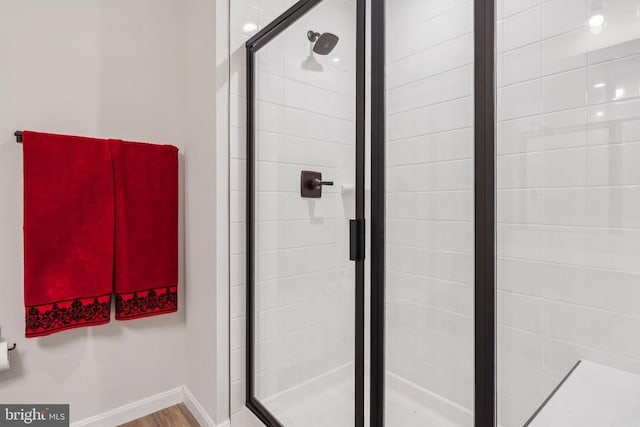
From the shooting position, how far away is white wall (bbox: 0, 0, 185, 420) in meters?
1.32

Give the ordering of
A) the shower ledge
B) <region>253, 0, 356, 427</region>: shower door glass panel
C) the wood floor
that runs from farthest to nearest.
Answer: the wood floor → <region>253, 0, 356, 427</region>: shower door glass panel → the shower ledge

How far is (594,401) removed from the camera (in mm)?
867

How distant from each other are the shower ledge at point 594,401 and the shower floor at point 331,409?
0.33 m

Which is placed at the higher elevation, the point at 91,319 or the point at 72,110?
the point at 72,110

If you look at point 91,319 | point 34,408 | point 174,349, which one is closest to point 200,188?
point 91,319

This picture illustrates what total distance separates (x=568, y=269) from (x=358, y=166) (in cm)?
68

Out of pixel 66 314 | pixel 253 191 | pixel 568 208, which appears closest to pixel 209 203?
pixel 253 191

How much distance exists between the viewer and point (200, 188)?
5.05ft

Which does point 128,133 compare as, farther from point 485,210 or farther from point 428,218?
point 485,210

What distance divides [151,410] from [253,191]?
1171mm

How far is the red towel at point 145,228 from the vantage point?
1.50 meters

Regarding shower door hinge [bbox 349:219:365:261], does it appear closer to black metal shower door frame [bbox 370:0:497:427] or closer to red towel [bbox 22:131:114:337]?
black metal shower door frame [bbox 370:0:497:427]

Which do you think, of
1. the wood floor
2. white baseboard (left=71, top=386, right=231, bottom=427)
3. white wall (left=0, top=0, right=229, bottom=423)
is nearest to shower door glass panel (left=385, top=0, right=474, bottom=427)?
white wall (left=0, top=0, right=229, bottom=423)

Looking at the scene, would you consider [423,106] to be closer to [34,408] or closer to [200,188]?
[200,188]
